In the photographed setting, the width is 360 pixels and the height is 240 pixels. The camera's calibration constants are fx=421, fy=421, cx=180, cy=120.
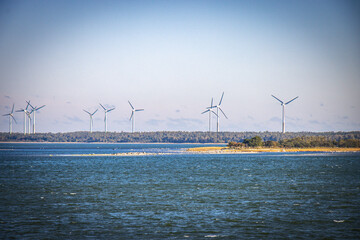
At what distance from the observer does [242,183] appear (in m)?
59.2

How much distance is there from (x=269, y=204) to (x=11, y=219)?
22719mm

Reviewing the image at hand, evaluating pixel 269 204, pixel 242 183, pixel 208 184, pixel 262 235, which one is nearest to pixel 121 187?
pixel 208 184

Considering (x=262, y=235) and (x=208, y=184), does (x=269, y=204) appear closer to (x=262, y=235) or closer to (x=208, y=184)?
(x=262, y=235)

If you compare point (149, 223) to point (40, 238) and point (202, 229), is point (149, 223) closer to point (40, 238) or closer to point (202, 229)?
point (202, 229)

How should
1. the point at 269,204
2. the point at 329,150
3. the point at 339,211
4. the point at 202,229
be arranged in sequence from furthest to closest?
the point at 329,150 < the point at 269,204 < the point at 339,211 < the point at 202,229

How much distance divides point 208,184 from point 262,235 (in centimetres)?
3088

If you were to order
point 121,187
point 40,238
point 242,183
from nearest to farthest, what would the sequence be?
point 40,238 < point 121,187 < point 242,183

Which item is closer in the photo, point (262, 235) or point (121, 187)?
point (262, 235)

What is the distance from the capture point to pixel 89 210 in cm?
3694

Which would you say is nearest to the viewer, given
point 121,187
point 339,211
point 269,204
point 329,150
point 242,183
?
point 339,211

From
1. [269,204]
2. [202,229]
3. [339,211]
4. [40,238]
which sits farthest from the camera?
[269,204]

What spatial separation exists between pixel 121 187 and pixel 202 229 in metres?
27.8

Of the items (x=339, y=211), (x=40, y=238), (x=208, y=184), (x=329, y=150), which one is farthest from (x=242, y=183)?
(x=329, y=150)

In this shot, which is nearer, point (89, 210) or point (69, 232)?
point (69, 232)
